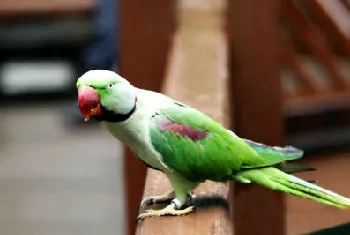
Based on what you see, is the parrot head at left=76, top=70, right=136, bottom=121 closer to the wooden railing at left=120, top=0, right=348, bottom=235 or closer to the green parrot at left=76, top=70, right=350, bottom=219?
the green parrot at left=76, top=70, right=350, bottom=219

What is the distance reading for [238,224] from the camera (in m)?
1.05

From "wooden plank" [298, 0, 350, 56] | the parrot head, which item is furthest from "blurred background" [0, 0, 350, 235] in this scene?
the parrot head

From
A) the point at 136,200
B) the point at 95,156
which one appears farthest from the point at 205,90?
the point at 95,156

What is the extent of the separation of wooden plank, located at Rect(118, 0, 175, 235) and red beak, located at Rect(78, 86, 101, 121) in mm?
603

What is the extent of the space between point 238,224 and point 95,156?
179cm

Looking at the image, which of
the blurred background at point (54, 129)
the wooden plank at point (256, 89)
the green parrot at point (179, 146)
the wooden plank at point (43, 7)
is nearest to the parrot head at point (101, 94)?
the green parrot at point (179, 146)

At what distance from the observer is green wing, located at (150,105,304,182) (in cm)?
59

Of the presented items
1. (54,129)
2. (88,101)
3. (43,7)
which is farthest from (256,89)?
(43,7)

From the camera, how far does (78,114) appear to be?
10.1 feet

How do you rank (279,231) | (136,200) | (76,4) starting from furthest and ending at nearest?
(76,4), (136,200), (279,231)

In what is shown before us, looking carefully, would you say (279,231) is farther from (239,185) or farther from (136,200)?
(136,200)

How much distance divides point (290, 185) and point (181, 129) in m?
0.09

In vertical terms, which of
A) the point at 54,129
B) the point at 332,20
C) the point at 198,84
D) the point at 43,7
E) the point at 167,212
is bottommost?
A: the point at 167,212

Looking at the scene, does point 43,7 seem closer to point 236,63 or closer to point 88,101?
point 236,63
